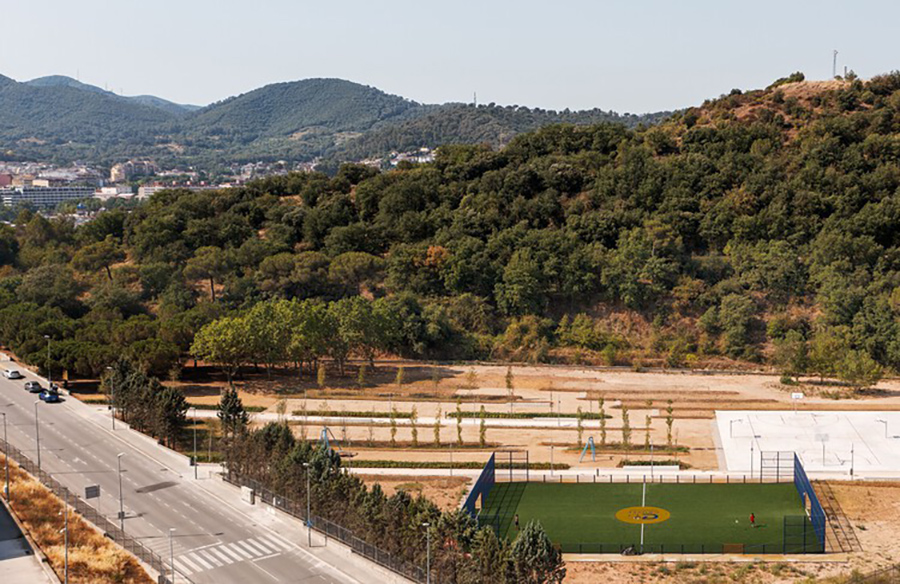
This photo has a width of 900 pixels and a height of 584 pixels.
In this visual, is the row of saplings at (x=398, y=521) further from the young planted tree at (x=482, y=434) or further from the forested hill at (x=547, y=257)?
the forested hill at (x=547, y=257)

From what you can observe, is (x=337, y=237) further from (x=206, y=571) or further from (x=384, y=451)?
(x=206, y=571)

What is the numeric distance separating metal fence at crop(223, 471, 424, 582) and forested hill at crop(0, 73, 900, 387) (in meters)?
23.2

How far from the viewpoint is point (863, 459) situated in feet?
156

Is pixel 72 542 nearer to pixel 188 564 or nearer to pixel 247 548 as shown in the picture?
pixel 188 564

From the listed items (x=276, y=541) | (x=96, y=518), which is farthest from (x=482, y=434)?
(x=96, y=518)

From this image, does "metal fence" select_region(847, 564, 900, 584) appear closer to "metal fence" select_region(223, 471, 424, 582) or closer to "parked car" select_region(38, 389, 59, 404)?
"metal fence" select_region(223, 471, 424, 582)

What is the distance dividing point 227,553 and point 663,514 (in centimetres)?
1928

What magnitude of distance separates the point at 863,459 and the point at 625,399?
17.7m

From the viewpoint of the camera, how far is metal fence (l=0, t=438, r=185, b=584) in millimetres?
33625

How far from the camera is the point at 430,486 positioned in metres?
44.8

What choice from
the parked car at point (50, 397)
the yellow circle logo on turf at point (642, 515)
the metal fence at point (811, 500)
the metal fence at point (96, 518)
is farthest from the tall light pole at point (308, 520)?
the parked car at point (50, 397)

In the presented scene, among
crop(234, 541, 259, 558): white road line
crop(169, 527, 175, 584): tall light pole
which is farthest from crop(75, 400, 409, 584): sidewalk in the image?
crop(169, 527, 175, 584): tall light pole

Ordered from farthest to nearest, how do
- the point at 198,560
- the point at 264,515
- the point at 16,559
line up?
1. the point at 264,515
2. the point at 16,559
3. the point at 198,560

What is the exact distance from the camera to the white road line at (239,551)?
3450cm
